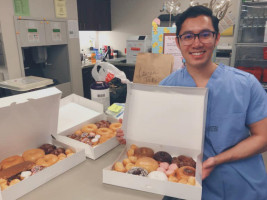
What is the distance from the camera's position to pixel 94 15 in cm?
464

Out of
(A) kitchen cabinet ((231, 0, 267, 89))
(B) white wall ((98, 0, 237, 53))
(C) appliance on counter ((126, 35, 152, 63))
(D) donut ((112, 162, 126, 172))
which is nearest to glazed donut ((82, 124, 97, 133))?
(D) donut ((112, 162, 126, 172))

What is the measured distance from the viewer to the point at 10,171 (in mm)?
938

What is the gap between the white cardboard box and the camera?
3.75ft

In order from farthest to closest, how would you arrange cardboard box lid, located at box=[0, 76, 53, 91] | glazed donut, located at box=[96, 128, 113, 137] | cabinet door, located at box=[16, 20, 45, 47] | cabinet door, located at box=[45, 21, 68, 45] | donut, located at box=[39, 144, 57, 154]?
cabinet door, located at box=[45, 21, 68, 45]
cabinet door, located at box=[16, 20, 45, 47]
cardboard box lid, located at box=[0, 76, 53, 91]
glazed donut, located at box=[96, 128, 113, 137]
donut, located at box=[39, 144, 57, 154]

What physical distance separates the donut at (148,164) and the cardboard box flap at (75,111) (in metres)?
0.52

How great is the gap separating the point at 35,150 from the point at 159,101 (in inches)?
25.2

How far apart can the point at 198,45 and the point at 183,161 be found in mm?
516

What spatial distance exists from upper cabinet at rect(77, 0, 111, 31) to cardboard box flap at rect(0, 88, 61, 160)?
11.5 feet

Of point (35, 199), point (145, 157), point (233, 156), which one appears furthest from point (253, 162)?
point (35, 199)

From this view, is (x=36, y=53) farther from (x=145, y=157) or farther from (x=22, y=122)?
(x=145, y=157)

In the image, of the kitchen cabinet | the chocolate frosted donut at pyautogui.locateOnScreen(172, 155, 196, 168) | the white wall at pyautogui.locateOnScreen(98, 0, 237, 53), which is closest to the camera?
the chocolate frosted donut at pyautogui.locateOnScreen(172, 155, 196, 168)

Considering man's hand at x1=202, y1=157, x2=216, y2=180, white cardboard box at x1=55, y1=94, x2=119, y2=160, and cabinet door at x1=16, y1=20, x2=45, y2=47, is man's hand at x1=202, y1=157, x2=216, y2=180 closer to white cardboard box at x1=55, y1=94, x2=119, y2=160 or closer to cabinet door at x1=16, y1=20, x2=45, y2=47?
white cardboard box at x1=55, y1=94, x2=119, y2=160

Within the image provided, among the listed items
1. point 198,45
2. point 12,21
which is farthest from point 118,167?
point 12,21

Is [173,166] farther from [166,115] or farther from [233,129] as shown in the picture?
[233,129]
